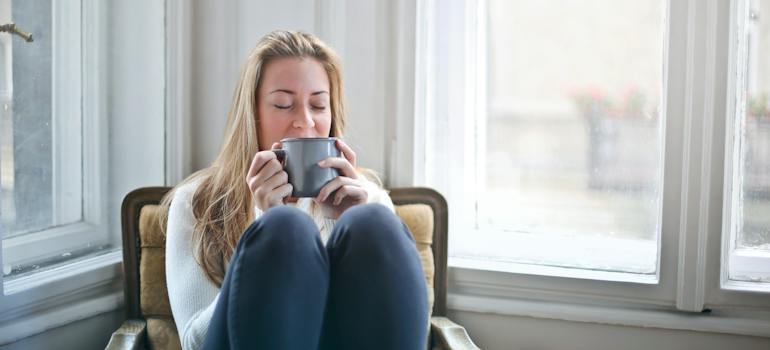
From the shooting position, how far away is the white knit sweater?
1.38 metres

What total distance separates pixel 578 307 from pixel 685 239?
0.96ft

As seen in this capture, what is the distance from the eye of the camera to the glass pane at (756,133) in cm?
173

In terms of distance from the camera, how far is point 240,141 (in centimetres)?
163

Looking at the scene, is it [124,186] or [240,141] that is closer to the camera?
[240,141]

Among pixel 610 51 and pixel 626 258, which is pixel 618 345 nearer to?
pixel 626 258

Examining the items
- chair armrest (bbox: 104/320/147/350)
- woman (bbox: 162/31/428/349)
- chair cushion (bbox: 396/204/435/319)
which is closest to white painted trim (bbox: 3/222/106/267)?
chair armrest (bbox: 104/320/147/350)

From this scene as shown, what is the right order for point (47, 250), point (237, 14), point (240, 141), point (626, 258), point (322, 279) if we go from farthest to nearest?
point (237, 14)
point (626, 258)
point (47, 250)
point (240, 141)
point (322, 279)

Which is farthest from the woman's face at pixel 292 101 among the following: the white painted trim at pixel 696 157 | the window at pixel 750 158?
the window at pixel 750 158

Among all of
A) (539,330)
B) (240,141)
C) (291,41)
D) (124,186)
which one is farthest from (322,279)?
(124,186)

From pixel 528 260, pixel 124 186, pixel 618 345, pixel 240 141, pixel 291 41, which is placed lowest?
pixel 618 345

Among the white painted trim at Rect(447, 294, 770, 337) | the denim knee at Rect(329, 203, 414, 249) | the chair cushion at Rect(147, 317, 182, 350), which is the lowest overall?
the chair cushion at Rect(147, 317, 182, 350)

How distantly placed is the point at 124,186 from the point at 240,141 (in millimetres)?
510

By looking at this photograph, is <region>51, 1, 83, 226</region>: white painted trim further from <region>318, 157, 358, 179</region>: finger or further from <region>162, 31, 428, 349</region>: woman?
<region>318, 157, 358, 179</region>: finger

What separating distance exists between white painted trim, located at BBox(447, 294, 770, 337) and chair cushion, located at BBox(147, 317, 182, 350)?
66 centimetres
